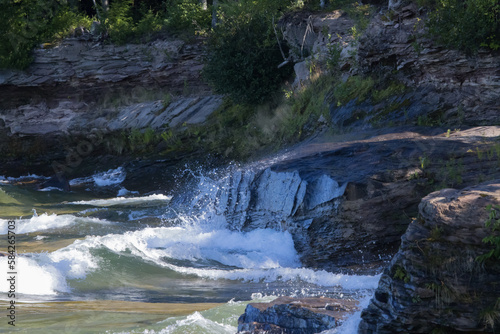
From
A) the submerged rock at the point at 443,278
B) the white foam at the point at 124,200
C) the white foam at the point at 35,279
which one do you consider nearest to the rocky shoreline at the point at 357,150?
the submerged rock at the point at 443,278

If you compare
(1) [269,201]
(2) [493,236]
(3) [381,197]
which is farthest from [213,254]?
(2) [493,236]

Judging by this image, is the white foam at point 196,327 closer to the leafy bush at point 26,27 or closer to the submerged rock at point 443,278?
the submerged rock at point 443,278

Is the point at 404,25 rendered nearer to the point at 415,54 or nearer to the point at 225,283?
the point at 415,54

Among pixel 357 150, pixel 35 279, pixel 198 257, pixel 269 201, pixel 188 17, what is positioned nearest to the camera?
pixel 35 279

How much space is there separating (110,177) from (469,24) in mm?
13594

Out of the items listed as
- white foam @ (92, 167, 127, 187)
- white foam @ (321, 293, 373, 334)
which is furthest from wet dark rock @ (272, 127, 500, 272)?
white foam @ (92, 167, 127, 187)

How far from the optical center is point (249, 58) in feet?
59.1

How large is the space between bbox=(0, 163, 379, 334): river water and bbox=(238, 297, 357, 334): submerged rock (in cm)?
21

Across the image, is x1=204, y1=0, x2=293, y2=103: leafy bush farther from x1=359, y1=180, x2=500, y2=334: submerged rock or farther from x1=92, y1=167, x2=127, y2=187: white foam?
x1=359, y1=180, x2=500, y2=334: submerged rock

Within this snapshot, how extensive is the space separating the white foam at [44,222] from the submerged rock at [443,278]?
30.2 feet

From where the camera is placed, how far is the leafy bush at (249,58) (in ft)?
59.3

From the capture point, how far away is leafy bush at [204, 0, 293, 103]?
59.3 feet

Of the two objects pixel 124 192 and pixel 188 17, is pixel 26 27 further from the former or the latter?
pixel 124 192

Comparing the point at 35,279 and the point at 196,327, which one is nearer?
the point at 196,327
